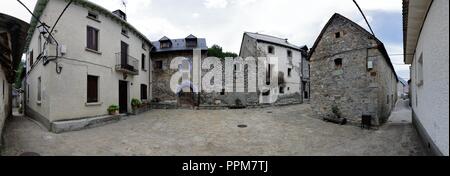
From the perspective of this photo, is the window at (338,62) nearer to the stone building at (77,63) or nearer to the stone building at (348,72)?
the stone building at (348,72)

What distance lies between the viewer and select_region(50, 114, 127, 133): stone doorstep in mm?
7930

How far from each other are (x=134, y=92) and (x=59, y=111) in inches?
221

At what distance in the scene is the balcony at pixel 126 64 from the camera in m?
11.6

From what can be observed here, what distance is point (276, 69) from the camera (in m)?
19.2

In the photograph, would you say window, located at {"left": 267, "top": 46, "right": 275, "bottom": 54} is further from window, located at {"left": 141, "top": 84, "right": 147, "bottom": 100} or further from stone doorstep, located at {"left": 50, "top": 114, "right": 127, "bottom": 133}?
stone doorstep, located at {"left": 50, "top": 114, "right": 127, "bottom": 133}

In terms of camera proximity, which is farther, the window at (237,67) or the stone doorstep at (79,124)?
the window at (237,67)

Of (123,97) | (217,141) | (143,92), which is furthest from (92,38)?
(217,141)

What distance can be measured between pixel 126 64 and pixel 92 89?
301cm

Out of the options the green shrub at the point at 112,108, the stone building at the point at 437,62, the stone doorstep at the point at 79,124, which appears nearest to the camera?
the stone building at the point at 437,62

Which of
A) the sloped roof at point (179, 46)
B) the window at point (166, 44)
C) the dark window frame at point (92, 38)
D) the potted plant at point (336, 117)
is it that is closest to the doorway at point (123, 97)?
the dark window frame at point (92, 38)

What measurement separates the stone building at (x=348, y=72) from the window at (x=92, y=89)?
1128 centimetres

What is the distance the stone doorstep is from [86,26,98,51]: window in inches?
136

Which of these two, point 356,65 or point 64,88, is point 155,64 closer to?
point 64,88

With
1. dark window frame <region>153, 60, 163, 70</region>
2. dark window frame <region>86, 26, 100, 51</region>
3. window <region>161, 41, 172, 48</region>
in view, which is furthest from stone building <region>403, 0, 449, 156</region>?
window <region>161, 41, 172, 48</region>
